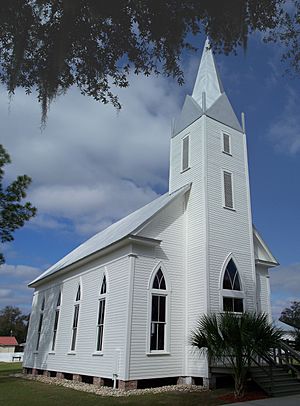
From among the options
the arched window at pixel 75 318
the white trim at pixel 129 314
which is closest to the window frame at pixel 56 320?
the arched window at pixel 75 318

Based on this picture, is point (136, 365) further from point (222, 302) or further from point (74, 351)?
point (74, 351)

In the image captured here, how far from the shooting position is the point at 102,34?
16.8 feet

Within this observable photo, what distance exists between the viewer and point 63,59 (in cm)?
486

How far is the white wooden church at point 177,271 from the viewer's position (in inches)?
573

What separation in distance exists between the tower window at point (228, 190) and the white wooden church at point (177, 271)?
0.17ft

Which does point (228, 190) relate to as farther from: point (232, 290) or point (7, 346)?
point (7, 346)

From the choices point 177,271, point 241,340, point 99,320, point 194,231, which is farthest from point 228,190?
point 99,320

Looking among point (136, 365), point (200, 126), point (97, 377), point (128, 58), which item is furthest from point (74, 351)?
point (128, 58)

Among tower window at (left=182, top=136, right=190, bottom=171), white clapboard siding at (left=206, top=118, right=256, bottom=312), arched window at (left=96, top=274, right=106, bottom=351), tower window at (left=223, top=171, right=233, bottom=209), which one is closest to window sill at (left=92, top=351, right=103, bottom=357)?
arched window at (left=96, top=274, right=106, bottom=351)

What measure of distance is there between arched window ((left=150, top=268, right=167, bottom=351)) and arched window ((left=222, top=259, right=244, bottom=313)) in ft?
8.50

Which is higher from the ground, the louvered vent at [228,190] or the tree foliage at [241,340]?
the louvered vent at [228,190]

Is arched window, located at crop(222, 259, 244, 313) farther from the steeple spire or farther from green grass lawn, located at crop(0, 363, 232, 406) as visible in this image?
the steeple spire

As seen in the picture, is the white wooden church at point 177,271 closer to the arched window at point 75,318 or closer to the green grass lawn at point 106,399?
the arched window at point 75,318

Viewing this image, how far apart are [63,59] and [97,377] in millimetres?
13995
